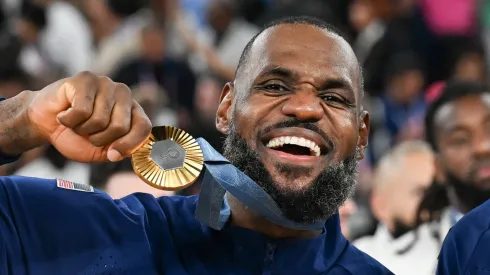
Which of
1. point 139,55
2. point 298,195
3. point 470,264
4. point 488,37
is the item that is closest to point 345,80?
point 298,195

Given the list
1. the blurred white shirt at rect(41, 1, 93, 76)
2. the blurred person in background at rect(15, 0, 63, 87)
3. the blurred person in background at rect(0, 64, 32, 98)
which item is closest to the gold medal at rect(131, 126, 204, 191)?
the blurred person in background at rect(0, 64, 32, 98)

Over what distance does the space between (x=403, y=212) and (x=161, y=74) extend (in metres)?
2.72

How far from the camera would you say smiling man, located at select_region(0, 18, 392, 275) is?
8.45 feet

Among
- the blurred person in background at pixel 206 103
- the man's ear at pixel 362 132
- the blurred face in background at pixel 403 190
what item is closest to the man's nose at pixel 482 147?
the blurred face in background at pixel 403 190

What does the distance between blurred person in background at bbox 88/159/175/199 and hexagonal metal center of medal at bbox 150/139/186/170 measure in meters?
1.79

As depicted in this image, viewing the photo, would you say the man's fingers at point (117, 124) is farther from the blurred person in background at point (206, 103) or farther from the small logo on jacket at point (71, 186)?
the blurred person in background at point (206, 103)

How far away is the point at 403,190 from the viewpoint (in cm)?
527

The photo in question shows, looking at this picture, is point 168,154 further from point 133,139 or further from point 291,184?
point 291,184

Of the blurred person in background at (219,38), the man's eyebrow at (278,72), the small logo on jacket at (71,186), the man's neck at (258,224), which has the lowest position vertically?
the blurred person in background at (219,38)

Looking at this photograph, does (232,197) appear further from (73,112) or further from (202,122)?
(202,122)

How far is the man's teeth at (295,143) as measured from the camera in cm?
274

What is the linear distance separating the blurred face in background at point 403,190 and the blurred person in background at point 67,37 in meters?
2.77

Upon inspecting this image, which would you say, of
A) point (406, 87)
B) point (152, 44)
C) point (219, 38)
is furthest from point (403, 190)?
point (219, 38)

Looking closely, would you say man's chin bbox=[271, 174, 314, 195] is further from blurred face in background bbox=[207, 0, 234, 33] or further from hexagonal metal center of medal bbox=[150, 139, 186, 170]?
blurred face in background bbox=[207, 0, 234, 33]
